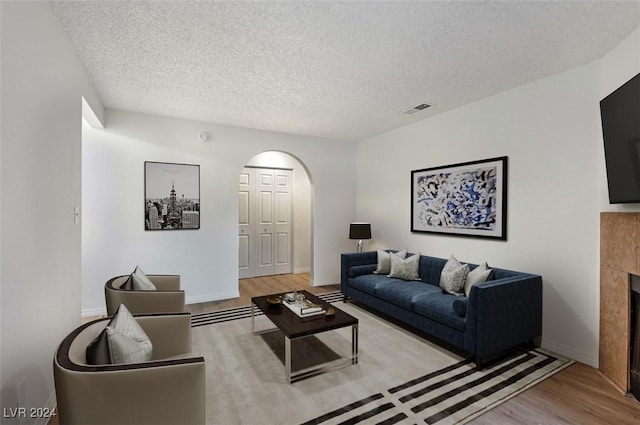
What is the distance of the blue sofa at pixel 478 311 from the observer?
102 inches

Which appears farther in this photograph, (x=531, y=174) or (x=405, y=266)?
(x=405, y=266)

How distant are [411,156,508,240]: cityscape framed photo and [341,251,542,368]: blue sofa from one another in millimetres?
530

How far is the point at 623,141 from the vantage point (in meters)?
2.17

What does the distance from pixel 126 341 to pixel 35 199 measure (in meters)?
1.02

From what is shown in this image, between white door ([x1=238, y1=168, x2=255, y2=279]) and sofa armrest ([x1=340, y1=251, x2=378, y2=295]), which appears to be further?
white door ([x1=238, y1=168, x2=255, y2=279])

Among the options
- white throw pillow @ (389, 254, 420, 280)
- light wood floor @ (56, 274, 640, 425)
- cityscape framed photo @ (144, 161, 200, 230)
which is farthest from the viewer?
cityscape framed photo @ (144, 161, 200, 230)

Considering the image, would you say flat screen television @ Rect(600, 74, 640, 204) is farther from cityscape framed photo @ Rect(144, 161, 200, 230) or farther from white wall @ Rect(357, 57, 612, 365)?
cityscape framed photo @ Rect(144, 161, 200, 230)

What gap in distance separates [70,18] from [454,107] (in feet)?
12.9

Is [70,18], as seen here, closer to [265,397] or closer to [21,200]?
[21,200]

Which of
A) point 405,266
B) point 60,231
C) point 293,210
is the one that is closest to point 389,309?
point 405,266

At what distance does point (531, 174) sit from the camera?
10.3ft

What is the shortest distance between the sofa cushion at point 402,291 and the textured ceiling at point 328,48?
227cm

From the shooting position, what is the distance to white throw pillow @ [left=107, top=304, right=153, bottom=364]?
4.97ft

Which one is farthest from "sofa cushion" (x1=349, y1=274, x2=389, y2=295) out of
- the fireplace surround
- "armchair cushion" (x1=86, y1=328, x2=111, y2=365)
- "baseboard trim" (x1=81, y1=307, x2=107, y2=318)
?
"baseboard trim" (x1=81, y1=307, x2=107, y2=318)
